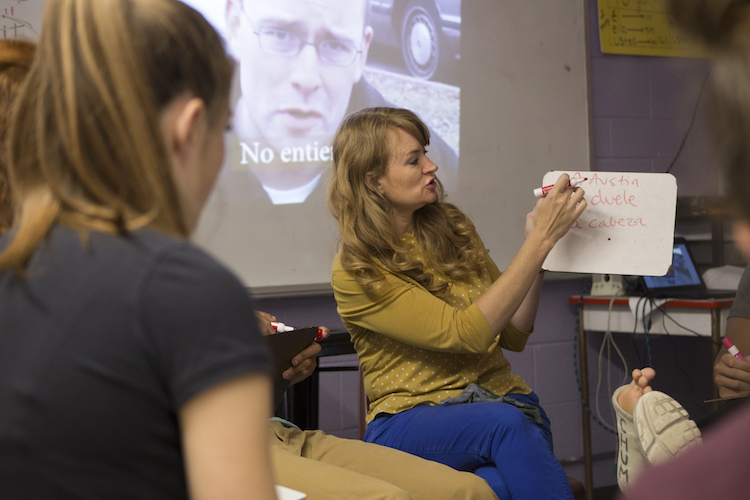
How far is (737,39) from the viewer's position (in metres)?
0.42

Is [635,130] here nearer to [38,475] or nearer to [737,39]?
[737,39]

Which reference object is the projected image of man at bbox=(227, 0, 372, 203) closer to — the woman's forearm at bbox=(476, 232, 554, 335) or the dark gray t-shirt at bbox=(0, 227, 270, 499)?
the woman's forearm at bbox=(476, 232, 554, 335)

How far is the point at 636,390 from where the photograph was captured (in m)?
1.15

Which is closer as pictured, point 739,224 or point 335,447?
point 739,224

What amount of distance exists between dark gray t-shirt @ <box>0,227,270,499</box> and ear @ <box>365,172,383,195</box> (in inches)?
46.2

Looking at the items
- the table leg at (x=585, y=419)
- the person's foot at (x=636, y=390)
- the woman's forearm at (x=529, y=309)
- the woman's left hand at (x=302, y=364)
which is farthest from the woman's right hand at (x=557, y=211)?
the table leg at (x=585, y=419)

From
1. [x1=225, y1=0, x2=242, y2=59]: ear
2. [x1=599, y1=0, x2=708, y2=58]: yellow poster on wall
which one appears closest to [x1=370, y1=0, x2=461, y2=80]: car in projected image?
[x1=225, y1=0, x2=242, y2=59]: ear

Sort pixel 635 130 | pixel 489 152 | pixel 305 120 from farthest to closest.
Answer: pixel 635 130 < pixel 489 152 < pixel 305 120

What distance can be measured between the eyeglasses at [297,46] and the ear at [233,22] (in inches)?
1.0

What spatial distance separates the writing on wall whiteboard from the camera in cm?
192

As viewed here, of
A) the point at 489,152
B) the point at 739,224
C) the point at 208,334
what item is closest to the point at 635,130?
the point at 489,152

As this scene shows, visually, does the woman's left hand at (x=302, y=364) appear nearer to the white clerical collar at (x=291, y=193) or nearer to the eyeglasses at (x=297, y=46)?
the white clerical collar at (x=291, y=193)

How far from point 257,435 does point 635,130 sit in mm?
2690

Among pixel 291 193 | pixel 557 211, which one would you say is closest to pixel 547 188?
pixel 557 211
